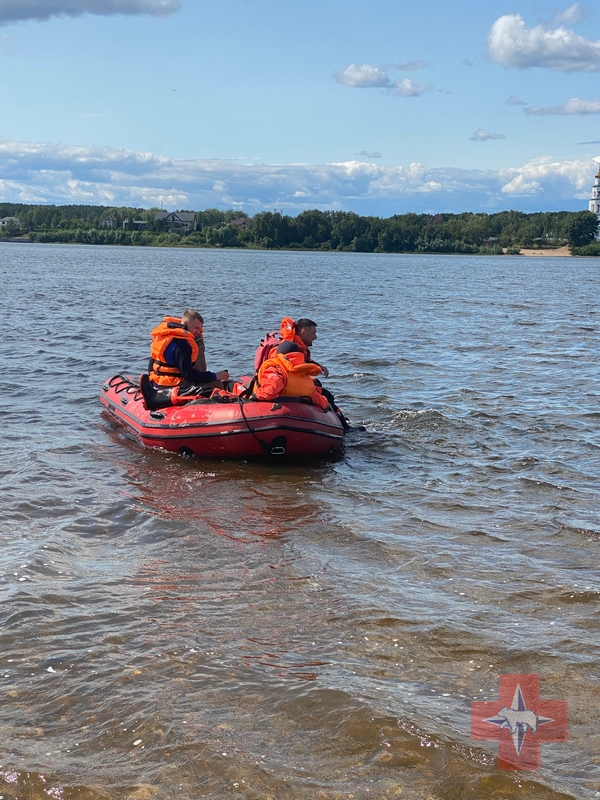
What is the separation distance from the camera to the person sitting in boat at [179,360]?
10203 millimetres

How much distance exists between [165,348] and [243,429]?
1.94 m

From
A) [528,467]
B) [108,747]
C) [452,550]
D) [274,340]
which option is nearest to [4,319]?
[274,340]

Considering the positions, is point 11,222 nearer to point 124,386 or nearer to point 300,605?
point 124,386

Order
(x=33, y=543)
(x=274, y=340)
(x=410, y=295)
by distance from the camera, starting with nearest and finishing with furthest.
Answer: (x=33, y=543), (x=274, y=340), (x=410, y=295)

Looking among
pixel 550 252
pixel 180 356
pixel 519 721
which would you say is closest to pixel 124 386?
pixel 180 356

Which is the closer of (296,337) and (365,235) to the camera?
(296,337)

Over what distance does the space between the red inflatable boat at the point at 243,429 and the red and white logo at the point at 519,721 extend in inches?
192

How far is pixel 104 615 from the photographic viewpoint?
5148 millimetres

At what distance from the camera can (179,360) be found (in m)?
10.4

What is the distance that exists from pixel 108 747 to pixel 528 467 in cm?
628

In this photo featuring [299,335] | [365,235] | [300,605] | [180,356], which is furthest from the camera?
[365,235]

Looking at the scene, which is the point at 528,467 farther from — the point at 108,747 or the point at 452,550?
the point at 108,747

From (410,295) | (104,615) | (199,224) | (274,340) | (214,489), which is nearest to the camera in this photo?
(104,615)

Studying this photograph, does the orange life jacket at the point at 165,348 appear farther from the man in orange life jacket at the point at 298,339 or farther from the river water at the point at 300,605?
the man in orange life jacket at the point at 298,339
